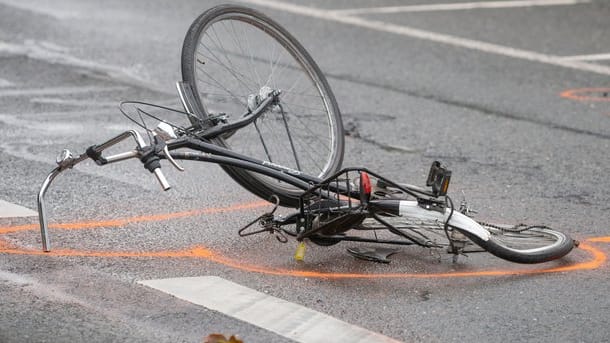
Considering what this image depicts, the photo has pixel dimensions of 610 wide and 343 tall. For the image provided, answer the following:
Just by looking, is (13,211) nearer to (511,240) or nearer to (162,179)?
(162,179)

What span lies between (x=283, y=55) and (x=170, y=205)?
1205 millimetres

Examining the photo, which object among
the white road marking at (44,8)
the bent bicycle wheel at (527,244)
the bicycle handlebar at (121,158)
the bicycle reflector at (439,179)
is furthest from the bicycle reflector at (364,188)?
the white road marking at (44,8)

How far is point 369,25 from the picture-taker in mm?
11391

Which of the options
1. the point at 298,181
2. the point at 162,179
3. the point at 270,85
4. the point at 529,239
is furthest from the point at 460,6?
the point at 162,179

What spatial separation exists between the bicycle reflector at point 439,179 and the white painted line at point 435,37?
4950 mm

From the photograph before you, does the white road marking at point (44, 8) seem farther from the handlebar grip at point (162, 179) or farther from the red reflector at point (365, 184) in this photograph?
the red reflector at point (365, 184)

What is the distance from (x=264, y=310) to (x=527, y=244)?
1393mm

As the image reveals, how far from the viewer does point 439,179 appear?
16.8ft

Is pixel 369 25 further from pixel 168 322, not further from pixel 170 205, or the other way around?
pixel 168 322

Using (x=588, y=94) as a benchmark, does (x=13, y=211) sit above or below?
below

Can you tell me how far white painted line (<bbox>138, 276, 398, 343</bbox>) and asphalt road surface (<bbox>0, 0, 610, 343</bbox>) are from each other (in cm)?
2

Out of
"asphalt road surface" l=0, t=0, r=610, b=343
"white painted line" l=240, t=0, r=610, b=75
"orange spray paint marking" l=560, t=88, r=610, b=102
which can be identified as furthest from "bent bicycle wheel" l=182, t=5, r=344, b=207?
"white painted line" l=240, t=0, r=610, b=75

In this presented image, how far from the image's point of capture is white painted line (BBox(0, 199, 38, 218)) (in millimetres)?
5621

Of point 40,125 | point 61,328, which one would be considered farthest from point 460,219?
point 40,125
